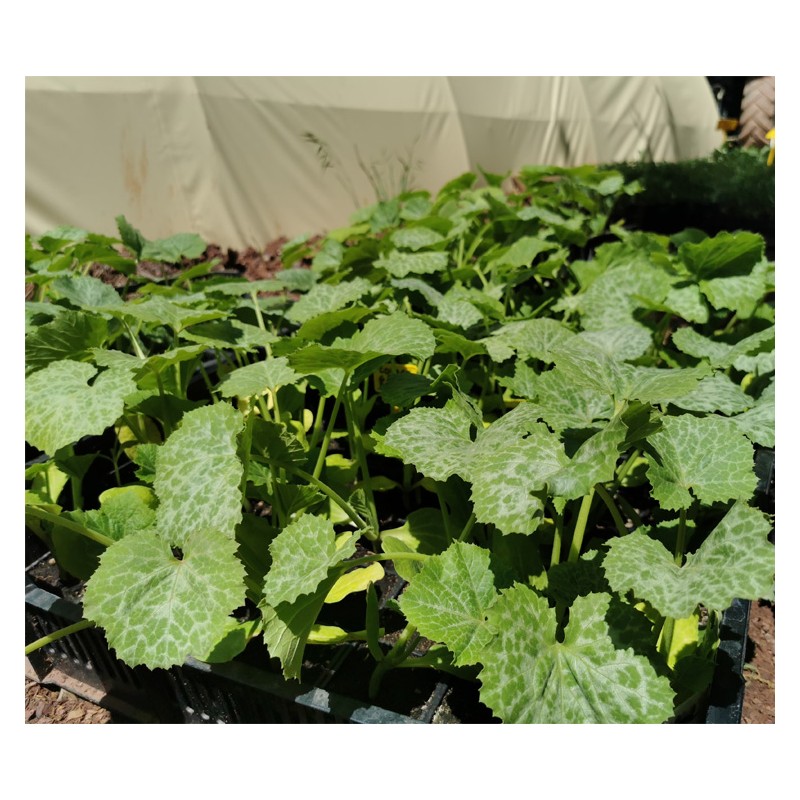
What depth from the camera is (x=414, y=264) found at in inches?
65.3

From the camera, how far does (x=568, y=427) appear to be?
950mm

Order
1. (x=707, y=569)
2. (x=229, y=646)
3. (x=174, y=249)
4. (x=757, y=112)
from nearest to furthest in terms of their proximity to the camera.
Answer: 1. (x=707, y=569)
2. (x=229, y=646)
3. (x=174, y=249)
4. (x=757, y=112)

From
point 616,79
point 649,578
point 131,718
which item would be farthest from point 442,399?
point 616,79

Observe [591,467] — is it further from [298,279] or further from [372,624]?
[298,279]

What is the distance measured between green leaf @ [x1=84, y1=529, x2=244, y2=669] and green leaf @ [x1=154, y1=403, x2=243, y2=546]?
25 millimetres

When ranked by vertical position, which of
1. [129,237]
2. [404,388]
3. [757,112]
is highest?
[757,112]

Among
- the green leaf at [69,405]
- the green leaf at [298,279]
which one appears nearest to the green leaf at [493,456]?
the green leaf at [69,405]

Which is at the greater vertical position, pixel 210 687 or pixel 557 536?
pixel 557 536

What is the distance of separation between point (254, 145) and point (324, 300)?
274 centimetres

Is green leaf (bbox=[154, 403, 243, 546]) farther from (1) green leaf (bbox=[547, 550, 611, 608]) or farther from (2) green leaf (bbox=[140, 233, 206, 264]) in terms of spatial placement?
(2) green leaf (bbox=[140, 233, 206, 264])

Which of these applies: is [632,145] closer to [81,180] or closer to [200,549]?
[81,180]

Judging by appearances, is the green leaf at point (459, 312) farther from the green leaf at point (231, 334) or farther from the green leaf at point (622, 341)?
the green leaf at point (231, 334)

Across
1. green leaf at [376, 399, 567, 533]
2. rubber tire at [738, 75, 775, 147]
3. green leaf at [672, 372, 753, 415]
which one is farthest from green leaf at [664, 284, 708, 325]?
rubber tire at [738, 75, 775, 147]

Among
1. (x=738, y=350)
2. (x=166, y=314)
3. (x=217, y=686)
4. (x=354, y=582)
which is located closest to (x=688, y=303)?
(x=738, y=350)
